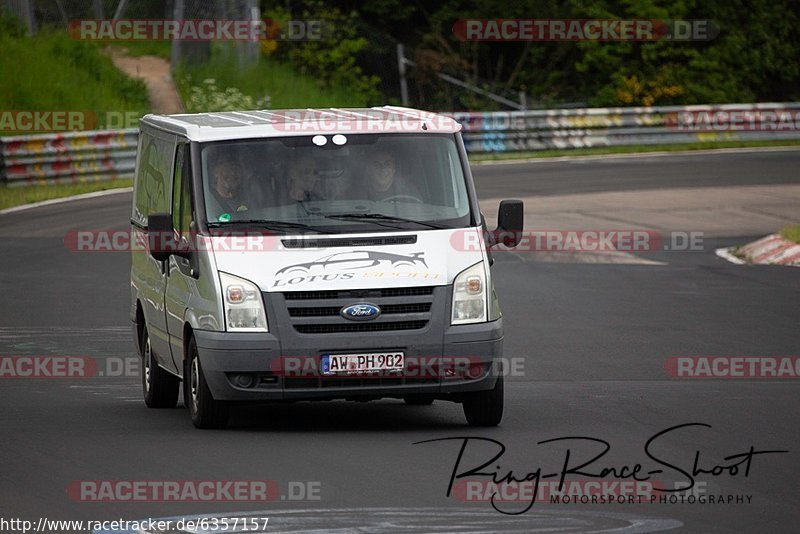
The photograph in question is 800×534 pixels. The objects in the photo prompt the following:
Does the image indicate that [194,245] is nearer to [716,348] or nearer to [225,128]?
[225,128]

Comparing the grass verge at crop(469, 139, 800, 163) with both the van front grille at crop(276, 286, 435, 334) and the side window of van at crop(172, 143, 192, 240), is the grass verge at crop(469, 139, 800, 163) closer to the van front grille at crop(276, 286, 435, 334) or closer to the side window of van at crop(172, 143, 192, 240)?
the side window of van at crop(172, 143, 192, 240)

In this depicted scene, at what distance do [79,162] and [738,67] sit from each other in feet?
72.5

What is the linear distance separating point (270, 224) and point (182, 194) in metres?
0.91

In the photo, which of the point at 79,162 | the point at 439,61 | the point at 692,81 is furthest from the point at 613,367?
the point at 692,81

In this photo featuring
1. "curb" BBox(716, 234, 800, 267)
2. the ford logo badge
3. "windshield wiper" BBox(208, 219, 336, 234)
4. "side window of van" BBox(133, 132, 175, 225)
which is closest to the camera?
the ford logo badge

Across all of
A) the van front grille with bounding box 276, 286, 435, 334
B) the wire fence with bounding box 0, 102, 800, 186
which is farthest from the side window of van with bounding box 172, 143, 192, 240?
the wire fence with bounding box 0, 102, 800, 186

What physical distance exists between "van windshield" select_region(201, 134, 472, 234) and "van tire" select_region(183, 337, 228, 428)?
91 centimetres

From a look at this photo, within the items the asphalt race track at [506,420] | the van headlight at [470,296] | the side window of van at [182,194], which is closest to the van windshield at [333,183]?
the side window of van at [182,194]

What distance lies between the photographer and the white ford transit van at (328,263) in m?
10.3

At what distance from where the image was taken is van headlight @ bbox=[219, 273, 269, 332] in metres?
10.3

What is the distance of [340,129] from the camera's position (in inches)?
437

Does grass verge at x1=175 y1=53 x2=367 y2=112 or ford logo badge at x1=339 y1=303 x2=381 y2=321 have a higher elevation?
grass verge at x1=175 y1=53 x2=367 y2=112

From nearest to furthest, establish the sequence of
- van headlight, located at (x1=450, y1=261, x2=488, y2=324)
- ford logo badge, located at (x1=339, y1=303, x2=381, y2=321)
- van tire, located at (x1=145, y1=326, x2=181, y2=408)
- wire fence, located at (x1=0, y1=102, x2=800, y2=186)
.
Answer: ford logo badge, located at (x1=339, y1=303, x2=381, y2=321) < van headlight, located at (x1=450, y1=261, x2=488, y2=324) < van tire, located at (x1=145, y1=326, x2=181, y2=408) < wire fence, located at (x1=0, y1=102, x2=800, y2=186)

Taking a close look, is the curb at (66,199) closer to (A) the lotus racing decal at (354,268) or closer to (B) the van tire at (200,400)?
(B) the van tire at (200,400)
